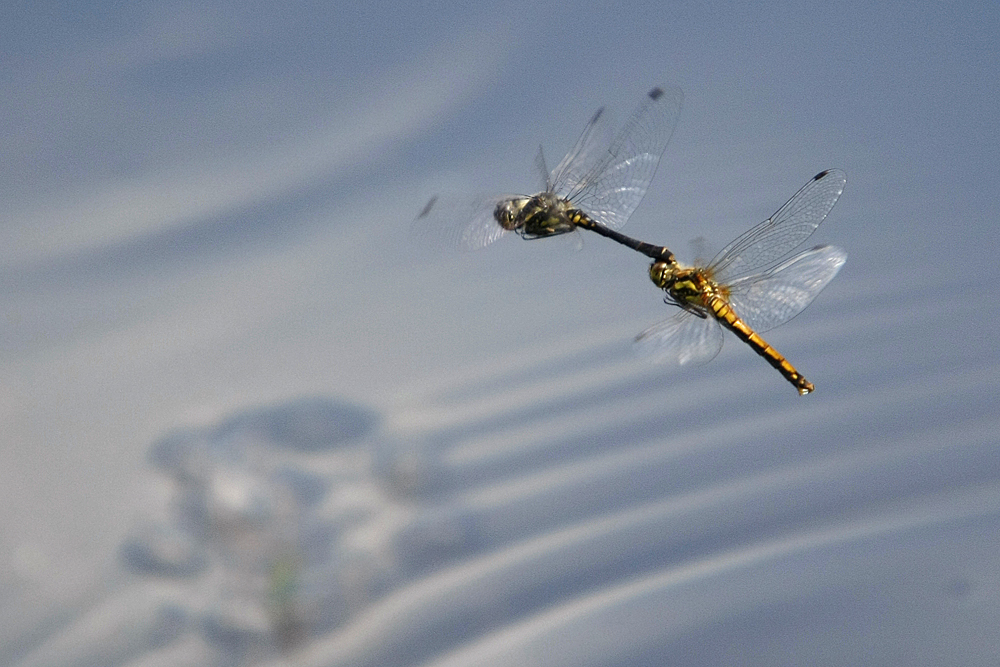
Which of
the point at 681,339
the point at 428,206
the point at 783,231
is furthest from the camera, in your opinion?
the point at 681,339

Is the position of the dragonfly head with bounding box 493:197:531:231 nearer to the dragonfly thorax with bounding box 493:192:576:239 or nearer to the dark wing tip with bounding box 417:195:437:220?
the dragonfly thorax with bounding box 493:192:576:239

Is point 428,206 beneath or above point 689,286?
above

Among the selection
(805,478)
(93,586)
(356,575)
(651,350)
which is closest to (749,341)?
(651,350)

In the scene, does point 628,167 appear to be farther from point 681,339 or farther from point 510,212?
point 681,339

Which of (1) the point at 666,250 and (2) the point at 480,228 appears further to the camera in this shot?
(1) the point at 666,250

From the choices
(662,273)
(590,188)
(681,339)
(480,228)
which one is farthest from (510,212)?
(681,339)

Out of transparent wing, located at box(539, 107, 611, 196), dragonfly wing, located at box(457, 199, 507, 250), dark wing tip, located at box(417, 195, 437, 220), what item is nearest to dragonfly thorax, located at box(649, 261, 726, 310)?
transparent wing, located at box(539, 107, 611, 196)
